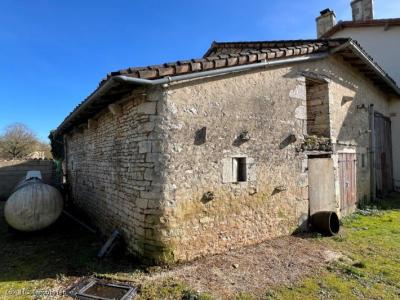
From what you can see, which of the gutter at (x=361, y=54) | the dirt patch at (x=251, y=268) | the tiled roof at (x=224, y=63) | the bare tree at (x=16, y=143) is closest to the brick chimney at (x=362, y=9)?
the gutter at (x=361, y=54)

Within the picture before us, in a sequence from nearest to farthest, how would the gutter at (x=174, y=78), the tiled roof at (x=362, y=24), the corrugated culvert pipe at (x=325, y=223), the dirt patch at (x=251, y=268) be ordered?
the dirt patch at (x=251, y=268)
the gutter at (x=174, y=78)
the corrugated culvert pipe at (x=325, y=223)
the tiled roof at (x=362, y=24)

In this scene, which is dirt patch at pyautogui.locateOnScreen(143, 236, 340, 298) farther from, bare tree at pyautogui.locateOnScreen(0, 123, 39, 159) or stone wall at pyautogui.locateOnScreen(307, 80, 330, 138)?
bare tree at pyautogui.locateOnScreen(0, 123, 39, 159)

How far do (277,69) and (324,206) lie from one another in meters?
3.64

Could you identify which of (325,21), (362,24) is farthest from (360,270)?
(325,21)

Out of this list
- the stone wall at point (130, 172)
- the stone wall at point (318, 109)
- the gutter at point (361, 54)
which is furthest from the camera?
the stone wall at point (318, 109)

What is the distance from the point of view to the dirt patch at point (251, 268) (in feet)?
14.1

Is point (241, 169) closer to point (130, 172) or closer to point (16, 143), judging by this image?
point (130, 172)

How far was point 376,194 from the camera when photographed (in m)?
11.2

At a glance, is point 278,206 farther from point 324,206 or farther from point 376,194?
point 376,194

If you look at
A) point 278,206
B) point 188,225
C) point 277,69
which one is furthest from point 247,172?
point 277,69

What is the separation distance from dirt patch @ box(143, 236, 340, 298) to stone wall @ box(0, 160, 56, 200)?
12114 millimetres

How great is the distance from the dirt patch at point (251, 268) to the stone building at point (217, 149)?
0.27m

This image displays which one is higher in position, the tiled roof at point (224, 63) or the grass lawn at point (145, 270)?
the tiled roof at point (224, 63)

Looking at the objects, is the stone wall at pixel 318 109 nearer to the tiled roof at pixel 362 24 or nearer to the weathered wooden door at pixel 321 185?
the weathered wooden door at pixel 321 185
